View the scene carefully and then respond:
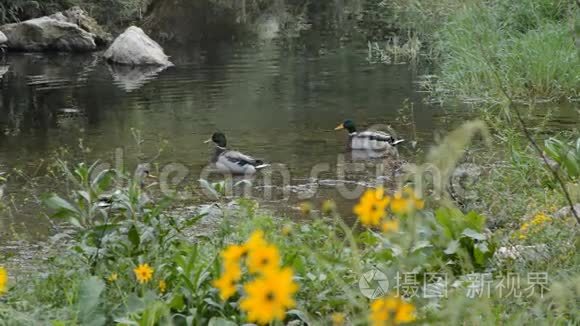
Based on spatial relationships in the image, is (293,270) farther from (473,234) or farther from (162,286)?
(473,234)

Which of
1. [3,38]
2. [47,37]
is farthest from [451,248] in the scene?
[47,37]

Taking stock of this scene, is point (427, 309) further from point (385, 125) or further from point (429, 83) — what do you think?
point (429, 83)

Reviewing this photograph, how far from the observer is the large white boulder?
1758cm

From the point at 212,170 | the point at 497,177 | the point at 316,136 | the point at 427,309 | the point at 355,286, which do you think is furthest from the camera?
the point at 316,136

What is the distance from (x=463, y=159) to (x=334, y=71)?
7.59 metres

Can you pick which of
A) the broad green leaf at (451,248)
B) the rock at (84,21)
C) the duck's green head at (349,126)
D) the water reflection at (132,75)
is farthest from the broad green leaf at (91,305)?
the rock at (84,21)

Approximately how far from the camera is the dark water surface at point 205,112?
9.26 metres

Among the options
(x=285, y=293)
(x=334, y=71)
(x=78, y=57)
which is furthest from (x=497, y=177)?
(x=78, y=57)

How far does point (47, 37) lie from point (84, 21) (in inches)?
49.2

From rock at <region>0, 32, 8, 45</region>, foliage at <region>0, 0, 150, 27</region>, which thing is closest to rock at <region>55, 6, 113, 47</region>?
foliage at <region>0, 0, 150, 27</region>

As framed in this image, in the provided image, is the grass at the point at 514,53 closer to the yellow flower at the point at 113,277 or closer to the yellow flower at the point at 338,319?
the yellow flower at the point at 113,277

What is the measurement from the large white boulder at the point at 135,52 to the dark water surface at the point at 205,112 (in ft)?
2.23

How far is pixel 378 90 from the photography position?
1285 cm

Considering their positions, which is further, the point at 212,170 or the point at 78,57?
the point at 78,57
